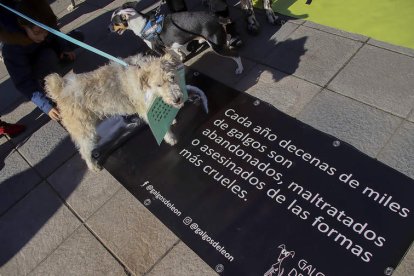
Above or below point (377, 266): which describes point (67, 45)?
above

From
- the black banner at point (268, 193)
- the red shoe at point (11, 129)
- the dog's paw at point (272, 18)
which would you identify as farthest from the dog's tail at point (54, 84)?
the dog's paw at point (272, 18)

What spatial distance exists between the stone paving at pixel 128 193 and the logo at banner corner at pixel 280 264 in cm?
55

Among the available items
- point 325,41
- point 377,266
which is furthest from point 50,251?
point 325,41

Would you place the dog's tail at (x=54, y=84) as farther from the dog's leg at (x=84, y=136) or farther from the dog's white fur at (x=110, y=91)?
the dog's leg at (x=84, y=136)

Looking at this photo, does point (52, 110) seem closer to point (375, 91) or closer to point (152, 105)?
point (152, 105)

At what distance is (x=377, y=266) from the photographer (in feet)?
8.47

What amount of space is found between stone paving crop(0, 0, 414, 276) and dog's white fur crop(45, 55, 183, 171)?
76 cm

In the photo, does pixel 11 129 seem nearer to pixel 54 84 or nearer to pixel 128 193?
pixel 54 84

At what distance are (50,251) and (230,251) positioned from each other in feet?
5.93

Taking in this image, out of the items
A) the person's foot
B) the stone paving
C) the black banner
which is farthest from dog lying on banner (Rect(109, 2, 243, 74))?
the black banner

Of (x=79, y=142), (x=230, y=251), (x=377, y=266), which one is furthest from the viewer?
(x=79, y=142)

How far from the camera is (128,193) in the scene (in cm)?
368

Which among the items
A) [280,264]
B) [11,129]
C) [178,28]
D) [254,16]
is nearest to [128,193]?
[280,264]

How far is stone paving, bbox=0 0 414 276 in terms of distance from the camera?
3.24 meters
